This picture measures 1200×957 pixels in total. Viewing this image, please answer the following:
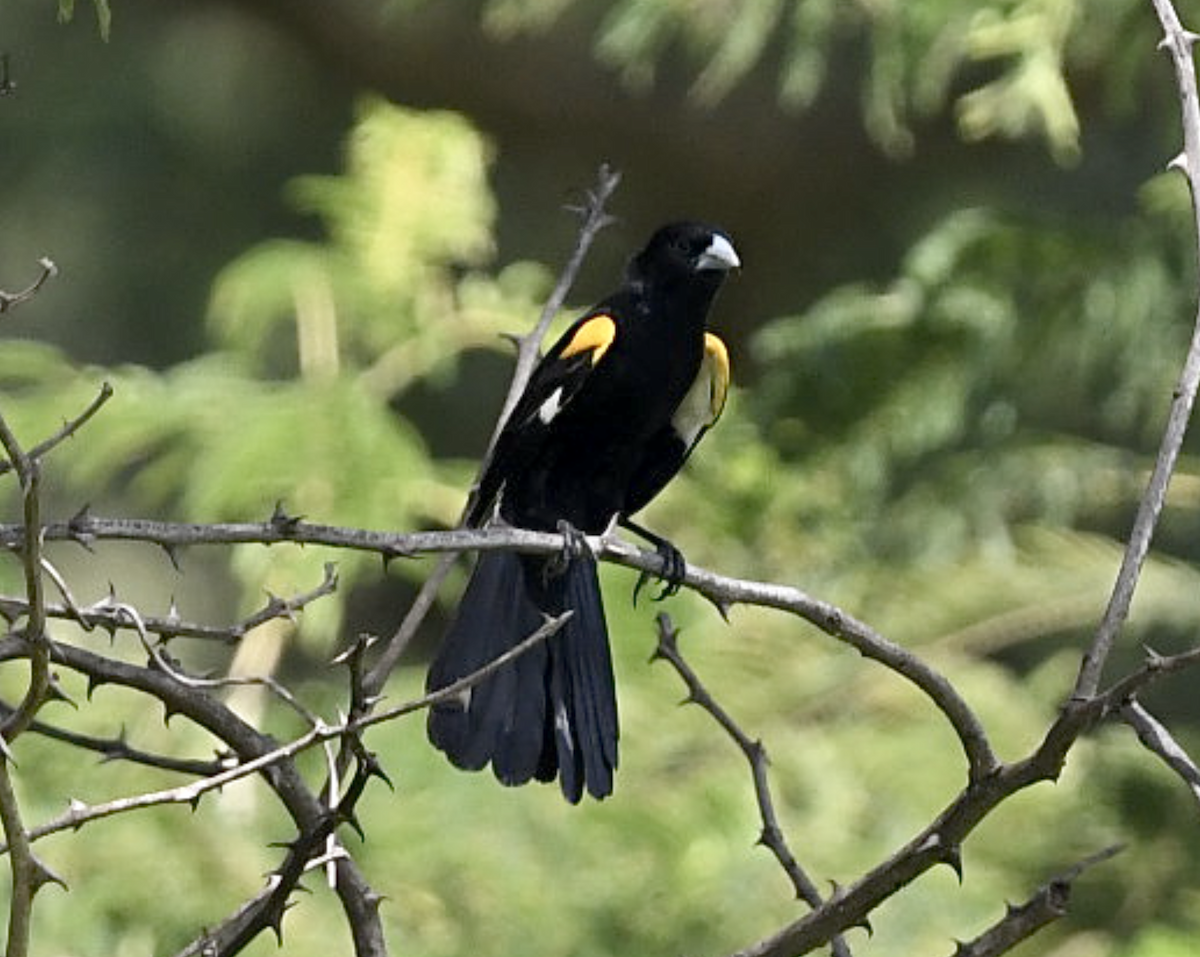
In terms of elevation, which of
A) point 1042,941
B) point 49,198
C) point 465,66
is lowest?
point 1042,941

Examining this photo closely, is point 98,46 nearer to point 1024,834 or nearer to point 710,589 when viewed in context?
point 1024,834

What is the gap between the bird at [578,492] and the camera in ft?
10.1

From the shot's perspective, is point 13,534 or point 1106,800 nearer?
point 13,534

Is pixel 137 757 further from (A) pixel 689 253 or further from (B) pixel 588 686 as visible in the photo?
(A) pixel 689 253

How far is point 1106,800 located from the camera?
18.5ft

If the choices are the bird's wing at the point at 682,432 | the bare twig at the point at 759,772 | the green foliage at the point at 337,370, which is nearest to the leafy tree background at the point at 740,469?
the green foliage at the point at 337,370

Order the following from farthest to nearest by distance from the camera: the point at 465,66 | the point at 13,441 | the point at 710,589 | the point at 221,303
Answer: the point at 465,66 → the point at 221,303 → the point at 710,589 → the point at 13,441

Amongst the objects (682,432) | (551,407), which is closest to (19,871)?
(551,407)

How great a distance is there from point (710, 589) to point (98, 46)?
286 inches

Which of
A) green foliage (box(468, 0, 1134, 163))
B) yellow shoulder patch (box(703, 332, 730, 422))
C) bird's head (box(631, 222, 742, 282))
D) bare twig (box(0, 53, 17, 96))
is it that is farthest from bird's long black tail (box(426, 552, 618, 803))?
green foliage (box(468, 0, 1134, 163))

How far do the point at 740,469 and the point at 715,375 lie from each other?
1959mm

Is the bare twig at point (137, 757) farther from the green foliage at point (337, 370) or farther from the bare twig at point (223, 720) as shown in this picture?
the green foliage at point (337, 370)

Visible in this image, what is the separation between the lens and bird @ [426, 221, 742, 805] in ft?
10.1

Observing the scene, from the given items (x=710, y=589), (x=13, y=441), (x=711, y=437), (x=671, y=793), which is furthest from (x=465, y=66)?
(x=13, y=441)
